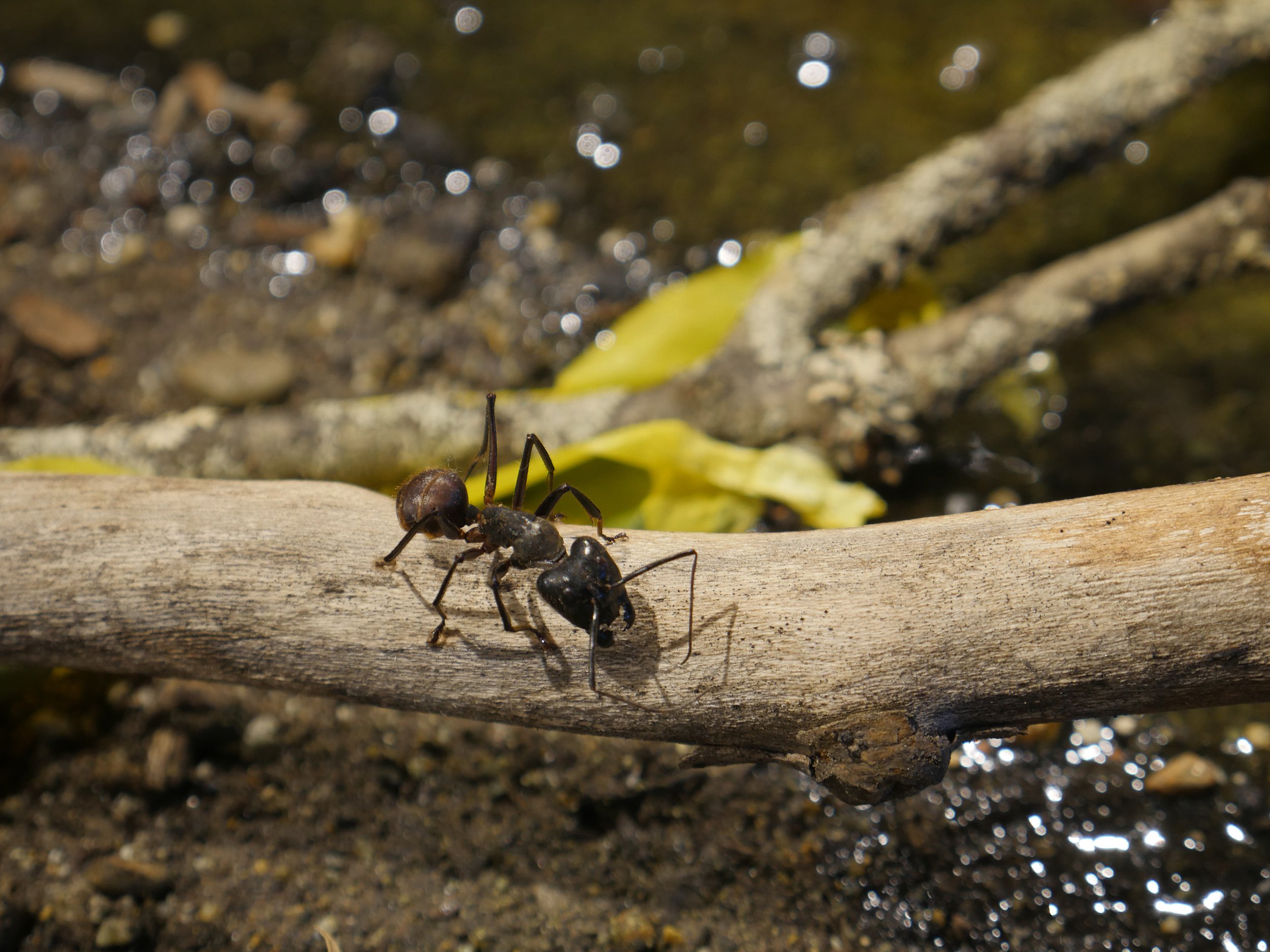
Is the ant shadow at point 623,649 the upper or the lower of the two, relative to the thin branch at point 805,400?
lower

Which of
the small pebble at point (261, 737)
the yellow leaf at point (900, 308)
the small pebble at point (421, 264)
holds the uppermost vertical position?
the small pebble at point (421, 264)

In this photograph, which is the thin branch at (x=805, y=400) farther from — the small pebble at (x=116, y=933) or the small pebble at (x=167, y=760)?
the small pebble at (x=116, y=933)

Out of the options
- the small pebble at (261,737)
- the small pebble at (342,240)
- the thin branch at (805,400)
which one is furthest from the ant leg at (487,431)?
the small pebble at (342,240)

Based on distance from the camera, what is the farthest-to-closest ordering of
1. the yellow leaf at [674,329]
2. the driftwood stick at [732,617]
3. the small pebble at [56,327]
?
the small pebble at [56,327], the yellow leaf at [674,329], the driftwood stick at [732,617]

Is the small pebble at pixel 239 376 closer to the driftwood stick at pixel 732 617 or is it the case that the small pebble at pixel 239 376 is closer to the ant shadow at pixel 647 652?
the driftwood stick at pixel 732 617

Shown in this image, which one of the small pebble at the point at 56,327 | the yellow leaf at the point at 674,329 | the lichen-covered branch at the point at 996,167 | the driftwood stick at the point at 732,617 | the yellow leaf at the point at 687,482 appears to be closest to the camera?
the driftwood stick at the point at 732,617

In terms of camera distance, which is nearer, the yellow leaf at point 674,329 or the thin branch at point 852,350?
the thin branch at point 852,350

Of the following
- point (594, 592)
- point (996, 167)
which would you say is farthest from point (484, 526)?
point (996, 167)

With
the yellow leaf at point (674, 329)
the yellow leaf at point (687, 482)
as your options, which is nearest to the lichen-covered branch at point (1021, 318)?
the yellow leaf at point (687, 482)

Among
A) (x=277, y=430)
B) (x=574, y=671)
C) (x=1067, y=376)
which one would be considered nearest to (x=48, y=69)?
(x=277, y=430)
